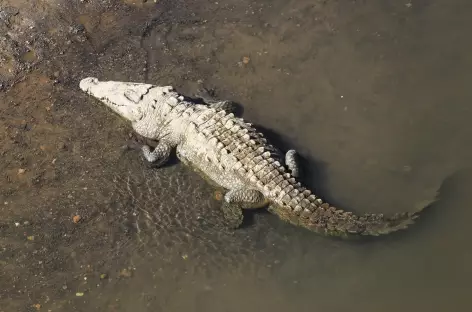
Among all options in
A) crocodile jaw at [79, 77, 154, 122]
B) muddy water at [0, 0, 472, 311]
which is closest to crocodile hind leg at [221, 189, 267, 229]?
muddy water at [0, 0, 472, 311]

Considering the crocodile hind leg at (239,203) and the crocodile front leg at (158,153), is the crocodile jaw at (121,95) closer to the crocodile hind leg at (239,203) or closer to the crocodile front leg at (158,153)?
the crocodile front leg at (158,153)

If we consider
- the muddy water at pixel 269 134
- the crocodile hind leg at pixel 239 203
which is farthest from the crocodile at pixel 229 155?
the muddy water at pixel 269 134

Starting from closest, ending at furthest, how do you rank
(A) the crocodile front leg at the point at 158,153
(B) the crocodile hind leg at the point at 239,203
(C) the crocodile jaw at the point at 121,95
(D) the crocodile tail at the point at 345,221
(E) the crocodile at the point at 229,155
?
(D) the crocodile tail at the point at 345,221 → (E) the crocodile at the point at 229,155 → (B) the crocodile hind leg at the point at 239,203 → (A) the crocodile front leg at the point at 158,153 → (C) the crocodile jaw at the point at 121,95

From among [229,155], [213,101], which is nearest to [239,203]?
[229,155]

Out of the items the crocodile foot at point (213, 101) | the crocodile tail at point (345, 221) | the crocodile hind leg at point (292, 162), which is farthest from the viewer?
the crocodile foot at point (213, 101)

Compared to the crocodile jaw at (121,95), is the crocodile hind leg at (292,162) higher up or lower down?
higher up

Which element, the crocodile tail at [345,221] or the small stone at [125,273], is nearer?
the crocodile tail at [345,221]

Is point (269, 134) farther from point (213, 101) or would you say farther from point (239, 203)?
point (239, 203)

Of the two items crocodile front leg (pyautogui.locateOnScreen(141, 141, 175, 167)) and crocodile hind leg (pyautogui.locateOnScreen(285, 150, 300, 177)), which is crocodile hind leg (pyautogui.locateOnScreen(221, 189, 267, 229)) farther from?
crocodile front leg (pyautogui.locateOnScreen(141, 141, 175, 167))
